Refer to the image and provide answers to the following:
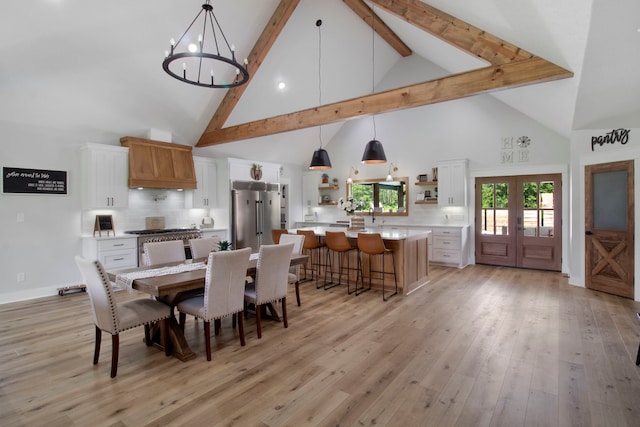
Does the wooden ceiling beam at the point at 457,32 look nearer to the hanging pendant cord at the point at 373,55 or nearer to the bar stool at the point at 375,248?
the hanging pendant cord at the point at 373,55

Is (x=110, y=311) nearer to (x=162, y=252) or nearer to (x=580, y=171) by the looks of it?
(x=162, y=252)

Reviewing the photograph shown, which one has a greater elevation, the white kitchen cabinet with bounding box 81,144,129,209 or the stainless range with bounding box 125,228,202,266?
the white kitchen cabinet with bounding box 81,144,129,209

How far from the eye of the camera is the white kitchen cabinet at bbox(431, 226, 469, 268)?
23.3ft

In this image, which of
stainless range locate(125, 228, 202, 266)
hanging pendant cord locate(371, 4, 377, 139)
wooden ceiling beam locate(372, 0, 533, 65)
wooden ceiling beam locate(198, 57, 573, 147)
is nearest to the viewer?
wooden ceiling beam locate(198, 57, 573, 147)

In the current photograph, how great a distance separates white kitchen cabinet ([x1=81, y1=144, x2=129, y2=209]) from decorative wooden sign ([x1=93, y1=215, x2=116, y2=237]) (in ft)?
0.66

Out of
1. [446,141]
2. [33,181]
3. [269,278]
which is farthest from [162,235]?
[446,141]

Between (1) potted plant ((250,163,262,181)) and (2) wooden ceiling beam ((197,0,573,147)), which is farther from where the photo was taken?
(1) potted plant ((250,163,262,181))

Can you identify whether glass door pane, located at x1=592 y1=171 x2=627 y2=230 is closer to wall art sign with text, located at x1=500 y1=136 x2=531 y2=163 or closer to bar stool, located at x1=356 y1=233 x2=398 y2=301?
wall art sign with text, located at x1=500 y1=136 x2=531 y2=163

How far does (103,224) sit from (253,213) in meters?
3.07

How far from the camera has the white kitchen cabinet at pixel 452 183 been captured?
7.33 m

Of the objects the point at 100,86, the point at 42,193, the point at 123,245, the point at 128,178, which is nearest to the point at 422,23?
the point at 100,86

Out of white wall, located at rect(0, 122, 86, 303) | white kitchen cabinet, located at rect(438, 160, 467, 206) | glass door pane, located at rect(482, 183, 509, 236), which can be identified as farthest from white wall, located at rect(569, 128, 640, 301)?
white wall, located at rect(0, 122, 86, 303)

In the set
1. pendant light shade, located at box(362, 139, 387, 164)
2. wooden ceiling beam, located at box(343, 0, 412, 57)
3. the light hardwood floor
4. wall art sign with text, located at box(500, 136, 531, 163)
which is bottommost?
the light hardwood floor

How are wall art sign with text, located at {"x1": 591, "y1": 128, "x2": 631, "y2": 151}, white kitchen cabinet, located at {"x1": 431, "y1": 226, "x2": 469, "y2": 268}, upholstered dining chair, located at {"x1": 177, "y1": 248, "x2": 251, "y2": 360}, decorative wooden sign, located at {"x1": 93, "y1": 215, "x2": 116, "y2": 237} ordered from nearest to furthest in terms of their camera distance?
upholstered dining chair, located at {"x1": 177, "y1": 248, "x2": 251, "y2": 360} < wall art sign with text, located at {"x1": 591, "y1": 128, "x2": 631, "y2": 151} < decorative wooden sign, located at {"x1": 93, "y1": 215, "x2": 116, "y2": 237} < white kitchen cabinet, located at {"x1": 431, "y1": 226, "x2": 469, "y2": 268}
